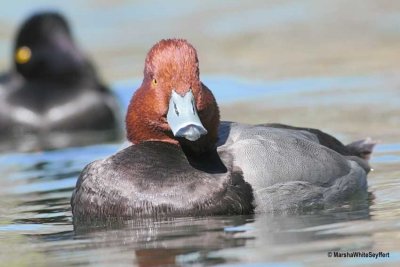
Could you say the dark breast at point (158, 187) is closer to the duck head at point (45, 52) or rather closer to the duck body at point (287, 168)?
the duck body at point (287, 168)

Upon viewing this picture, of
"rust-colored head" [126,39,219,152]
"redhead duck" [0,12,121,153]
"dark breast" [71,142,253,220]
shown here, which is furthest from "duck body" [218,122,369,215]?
"redhead duck" [0,12,121,153]

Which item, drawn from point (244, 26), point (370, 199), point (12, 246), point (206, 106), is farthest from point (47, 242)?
point (244, 26)

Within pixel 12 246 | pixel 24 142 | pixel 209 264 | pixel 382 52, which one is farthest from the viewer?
pixel 382 52

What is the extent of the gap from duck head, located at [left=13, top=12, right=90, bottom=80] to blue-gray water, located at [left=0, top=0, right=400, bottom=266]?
79cm

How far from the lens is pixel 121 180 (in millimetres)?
7328

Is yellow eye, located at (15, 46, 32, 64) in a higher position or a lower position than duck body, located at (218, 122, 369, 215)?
higher

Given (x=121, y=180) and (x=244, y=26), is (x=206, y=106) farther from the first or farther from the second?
(x=244, y=26)

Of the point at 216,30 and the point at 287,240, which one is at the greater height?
the point at 216,30

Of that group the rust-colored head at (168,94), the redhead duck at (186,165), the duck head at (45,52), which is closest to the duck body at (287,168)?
the redhead duck at (186,165)

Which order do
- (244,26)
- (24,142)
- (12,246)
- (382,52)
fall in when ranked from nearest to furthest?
(12,246)
(24,142)
(382,52)
(244,26)

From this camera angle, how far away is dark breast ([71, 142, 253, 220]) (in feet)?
23.8

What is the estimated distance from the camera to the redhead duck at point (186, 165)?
286 inches

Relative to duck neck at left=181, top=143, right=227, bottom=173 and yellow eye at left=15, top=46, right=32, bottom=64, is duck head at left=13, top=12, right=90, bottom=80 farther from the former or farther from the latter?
duck neck at left=181, top=143, right=227, bottom=173

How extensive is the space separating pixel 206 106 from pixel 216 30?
1054 centimetres
